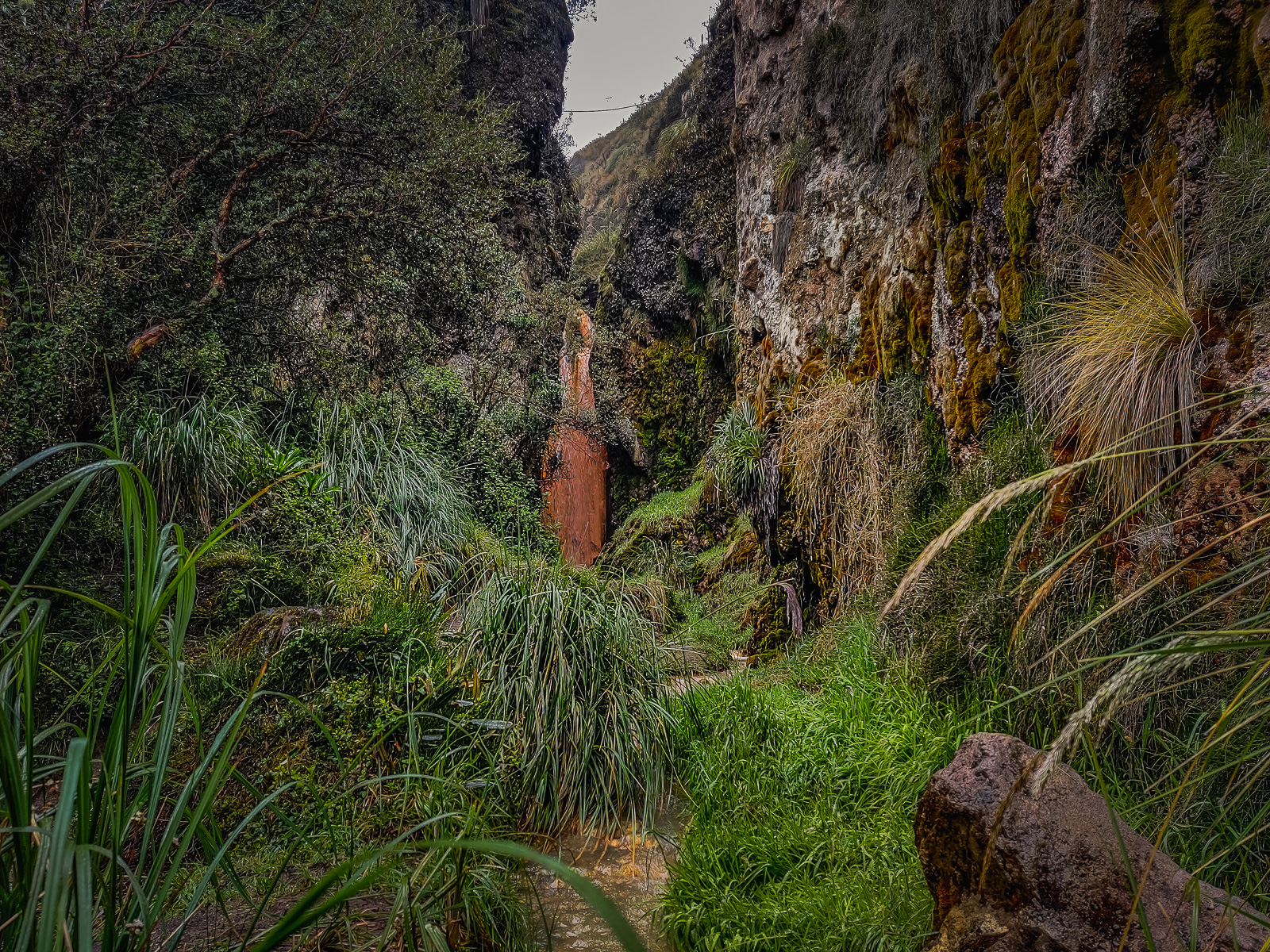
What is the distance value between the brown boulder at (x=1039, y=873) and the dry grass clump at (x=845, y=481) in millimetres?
2576

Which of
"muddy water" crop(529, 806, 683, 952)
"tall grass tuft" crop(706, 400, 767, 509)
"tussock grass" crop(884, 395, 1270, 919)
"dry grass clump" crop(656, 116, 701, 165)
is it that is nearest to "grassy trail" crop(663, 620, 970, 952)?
"muddy water" crop(529, 806, 683, 952)

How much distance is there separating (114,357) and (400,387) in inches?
106

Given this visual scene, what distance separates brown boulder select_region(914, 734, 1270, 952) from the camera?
4.60 feet

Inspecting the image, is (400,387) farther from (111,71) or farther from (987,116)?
(987,116)

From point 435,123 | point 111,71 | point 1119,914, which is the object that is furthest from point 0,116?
point 1119,914

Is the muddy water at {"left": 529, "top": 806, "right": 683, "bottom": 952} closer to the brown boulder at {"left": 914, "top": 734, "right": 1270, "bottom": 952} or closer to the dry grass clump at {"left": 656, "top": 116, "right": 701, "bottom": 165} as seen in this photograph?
the brown boulder at {"left": 914, "top": 734, "right": 1270, "bottom": 952}

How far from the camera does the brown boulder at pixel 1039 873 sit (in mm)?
1401

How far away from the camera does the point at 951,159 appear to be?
4039 mm

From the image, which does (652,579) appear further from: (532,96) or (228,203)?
(532,96)

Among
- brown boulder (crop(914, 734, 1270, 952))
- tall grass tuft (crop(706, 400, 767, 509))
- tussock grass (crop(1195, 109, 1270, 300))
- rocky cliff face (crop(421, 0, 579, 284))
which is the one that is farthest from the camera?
rocky cliff face (crop(421, 0, 579, 284))

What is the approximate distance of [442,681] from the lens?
3.04 metres

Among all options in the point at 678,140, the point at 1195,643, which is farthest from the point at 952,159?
the point at 678,140

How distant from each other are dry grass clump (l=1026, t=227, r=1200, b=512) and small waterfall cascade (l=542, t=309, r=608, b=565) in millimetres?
7697

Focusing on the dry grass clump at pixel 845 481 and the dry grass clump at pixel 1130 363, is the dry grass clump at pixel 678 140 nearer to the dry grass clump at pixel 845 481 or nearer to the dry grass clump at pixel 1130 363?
the dry grass clump at pixel 845 481
